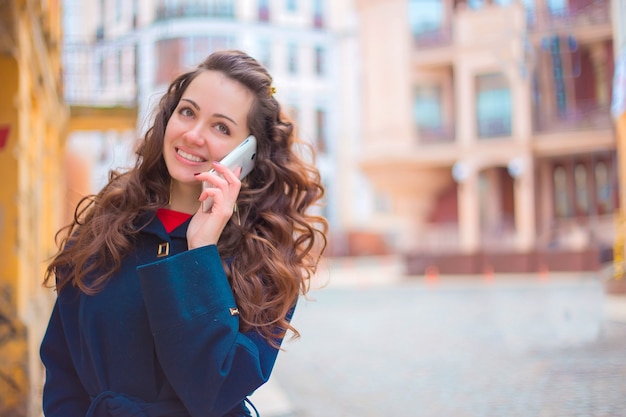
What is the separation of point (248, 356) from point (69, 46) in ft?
33.6

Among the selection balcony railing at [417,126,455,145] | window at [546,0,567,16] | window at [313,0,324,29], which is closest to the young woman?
window at [546,0,567,16]

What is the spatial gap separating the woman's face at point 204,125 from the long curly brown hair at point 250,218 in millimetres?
42

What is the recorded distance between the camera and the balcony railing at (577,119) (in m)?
23.7

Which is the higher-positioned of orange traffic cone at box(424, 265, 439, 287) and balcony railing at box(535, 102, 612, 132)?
balcony railing at box(535, 102, 612, 132)

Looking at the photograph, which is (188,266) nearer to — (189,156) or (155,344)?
(155,344)

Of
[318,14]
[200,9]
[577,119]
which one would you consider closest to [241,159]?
[200,9]

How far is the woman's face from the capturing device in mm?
1702

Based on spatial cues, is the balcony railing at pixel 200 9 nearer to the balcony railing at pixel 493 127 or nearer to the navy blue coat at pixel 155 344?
the navy blue coat at pixel 155 344


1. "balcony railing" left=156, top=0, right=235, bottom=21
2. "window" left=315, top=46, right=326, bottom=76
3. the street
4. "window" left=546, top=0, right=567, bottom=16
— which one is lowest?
the street

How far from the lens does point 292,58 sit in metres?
30.3

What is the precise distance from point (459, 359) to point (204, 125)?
6.93 metres

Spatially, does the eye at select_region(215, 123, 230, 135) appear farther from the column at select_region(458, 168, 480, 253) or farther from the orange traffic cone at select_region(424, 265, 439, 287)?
the column at select_region(458, 168, 480, 253)

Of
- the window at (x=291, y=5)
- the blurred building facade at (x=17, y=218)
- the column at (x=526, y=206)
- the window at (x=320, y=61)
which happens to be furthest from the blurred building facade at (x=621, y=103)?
the window at (x=320, y=61)

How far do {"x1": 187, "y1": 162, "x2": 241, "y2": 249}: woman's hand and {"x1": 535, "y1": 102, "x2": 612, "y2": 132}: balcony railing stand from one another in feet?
78.5
